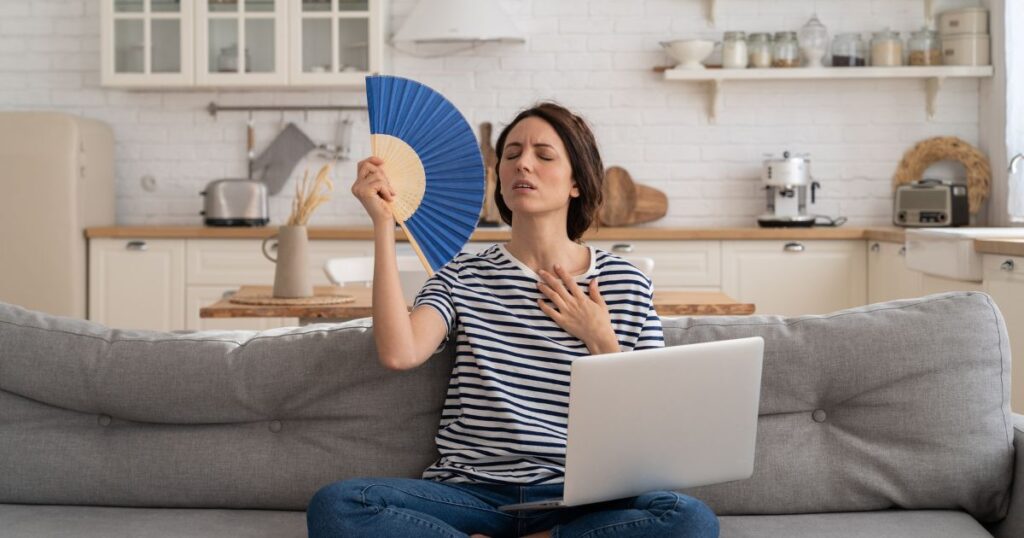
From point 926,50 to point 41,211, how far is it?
4244mm

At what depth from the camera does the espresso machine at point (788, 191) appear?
5.21 meters

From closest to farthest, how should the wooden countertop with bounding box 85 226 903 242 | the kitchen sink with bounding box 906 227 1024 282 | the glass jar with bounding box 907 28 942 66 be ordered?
the kitchen sink with bounding box 906 227 1024 282 < the wooden countertop with bounding box 85 226 903 242 < the glass jar with bounding box 907 28 942 66

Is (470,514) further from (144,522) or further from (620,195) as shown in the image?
(620,195)

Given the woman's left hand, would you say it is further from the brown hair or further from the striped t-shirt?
the brown hair

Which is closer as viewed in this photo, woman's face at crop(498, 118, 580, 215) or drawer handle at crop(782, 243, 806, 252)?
woman's face at crop(498, 118, 580, 215)

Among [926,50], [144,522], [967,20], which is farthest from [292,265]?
[967,20]

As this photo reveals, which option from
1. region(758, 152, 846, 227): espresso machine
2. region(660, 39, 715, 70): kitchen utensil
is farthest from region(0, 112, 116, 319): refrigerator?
region(758, 152, 846, 227): espresso machine

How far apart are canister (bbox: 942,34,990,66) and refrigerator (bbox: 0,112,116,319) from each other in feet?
13.7

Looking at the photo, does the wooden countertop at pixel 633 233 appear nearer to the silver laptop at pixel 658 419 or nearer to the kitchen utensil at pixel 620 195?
the kitchen utensil at pixel 620 195

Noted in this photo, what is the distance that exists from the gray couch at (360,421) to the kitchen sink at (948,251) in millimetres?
1908

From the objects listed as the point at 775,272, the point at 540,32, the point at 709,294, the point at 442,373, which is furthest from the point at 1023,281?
the point at 540,32

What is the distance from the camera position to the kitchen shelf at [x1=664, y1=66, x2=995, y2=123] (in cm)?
523

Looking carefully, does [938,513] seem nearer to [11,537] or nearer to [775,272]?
[11,537]

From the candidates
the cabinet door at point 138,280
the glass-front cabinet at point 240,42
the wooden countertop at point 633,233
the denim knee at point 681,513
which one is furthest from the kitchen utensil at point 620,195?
the denim knee at point 681,513
